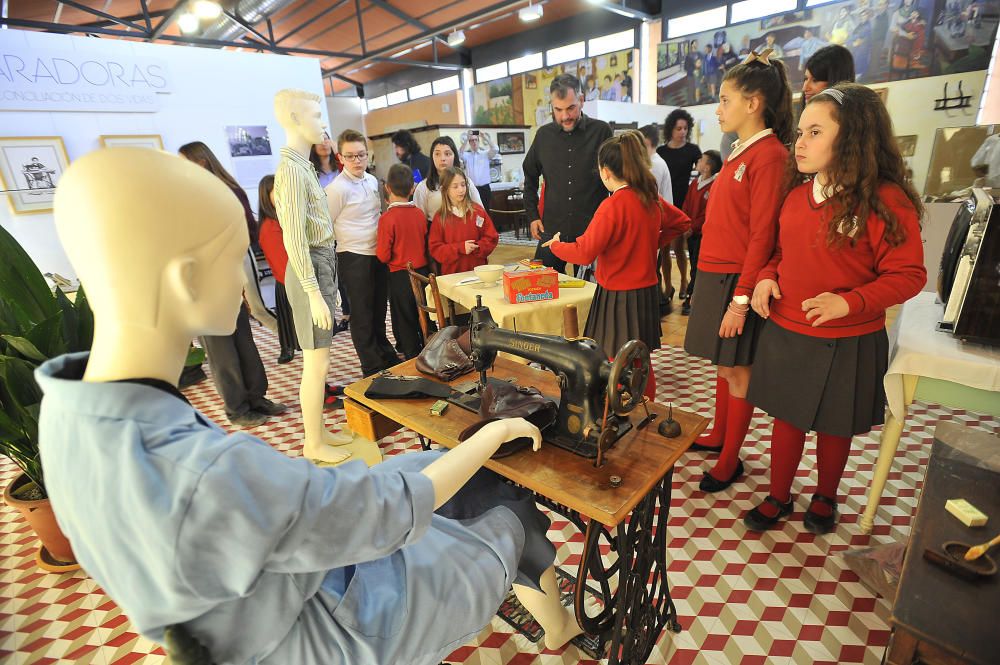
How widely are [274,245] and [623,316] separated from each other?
7.87 ft

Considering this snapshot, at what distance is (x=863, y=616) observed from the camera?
1.71 meters

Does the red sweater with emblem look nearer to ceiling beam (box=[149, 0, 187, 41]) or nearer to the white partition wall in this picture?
the white partition wall

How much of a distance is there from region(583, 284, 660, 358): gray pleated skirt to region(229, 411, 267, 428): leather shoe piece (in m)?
2.30

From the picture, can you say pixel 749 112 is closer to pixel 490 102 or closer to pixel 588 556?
pixel 588 556

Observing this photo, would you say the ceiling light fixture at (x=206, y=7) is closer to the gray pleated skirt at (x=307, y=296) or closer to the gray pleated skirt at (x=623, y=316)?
the gray pleated skirt at (x=307, y=296)

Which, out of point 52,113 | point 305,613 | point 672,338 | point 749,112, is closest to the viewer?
point 305,613

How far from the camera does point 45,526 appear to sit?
2131 millimetres

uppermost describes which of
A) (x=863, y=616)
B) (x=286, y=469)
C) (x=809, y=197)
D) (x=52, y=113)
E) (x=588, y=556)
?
(x=52, y=113)

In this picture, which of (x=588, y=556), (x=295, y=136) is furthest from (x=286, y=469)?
(x=295, y=136)

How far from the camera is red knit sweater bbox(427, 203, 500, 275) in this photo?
143 inches

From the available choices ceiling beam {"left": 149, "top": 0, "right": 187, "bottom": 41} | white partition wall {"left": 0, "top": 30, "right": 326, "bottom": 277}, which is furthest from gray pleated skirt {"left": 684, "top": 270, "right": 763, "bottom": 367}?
ceiling beam {"left": 149, "top": 0, "right": 187, "bottom": 41}

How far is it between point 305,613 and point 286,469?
36 cm

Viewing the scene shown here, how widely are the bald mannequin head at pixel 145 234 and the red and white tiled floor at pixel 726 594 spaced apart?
1533 millimetres

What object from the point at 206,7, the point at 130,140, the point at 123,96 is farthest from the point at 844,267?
the point at 206,7
